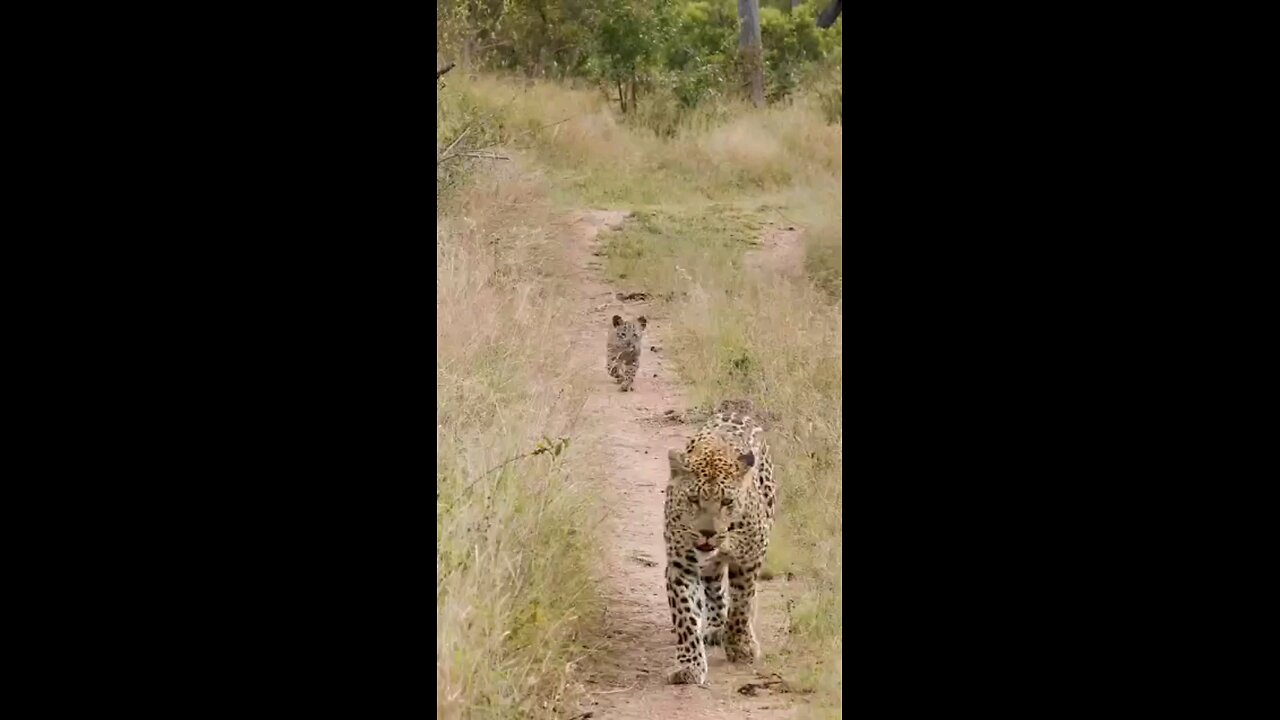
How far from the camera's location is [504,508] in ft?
16.7

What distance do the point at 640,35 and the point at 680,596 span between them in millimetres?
14563

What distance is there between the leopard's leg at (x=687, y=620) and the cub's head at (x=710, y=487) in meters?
0.15

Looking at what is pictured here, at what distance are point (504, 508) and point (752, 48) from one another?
15653 millimetres

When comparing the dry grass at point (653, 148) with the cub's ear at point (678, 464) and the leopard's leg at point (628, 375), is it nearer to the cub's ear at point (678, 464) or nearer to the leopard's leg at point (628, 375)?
the leopard's leg at point (628, 375)

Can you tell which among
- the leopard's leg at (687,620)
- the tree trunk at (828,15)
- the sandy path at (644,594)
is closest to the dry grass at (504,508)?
the sandy path at (644,594)

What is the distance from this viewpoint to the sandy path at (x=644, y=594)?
17.2 ft

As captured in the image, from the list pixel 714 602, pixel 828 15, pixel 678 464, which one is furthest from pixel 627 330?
pixel 828 15

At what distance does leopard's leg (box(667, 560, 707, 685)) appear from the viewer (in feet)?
17.8

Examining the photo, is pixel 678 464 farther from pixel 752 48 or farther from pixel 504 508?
pixel 752 48

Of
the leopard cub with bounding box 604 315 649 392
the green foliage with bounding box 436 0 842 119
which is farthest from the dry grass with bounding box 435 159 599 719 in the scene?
the green foliage with bounding box 436 0 842 119

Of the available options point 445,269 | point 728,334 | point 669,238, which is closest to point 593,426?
point 445,269

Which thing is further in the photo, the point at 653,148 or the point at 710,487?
the point at 653,148

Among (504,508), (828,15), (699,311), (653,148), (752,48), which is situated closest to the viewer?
(504,508)

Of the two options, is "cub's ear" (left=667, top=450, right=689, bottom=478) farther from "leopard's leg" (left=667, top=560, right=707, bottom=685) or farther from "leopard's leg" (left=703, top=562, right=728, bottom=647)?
"leopard's leg" (left=703, top=562, right=728, bottom=647)
